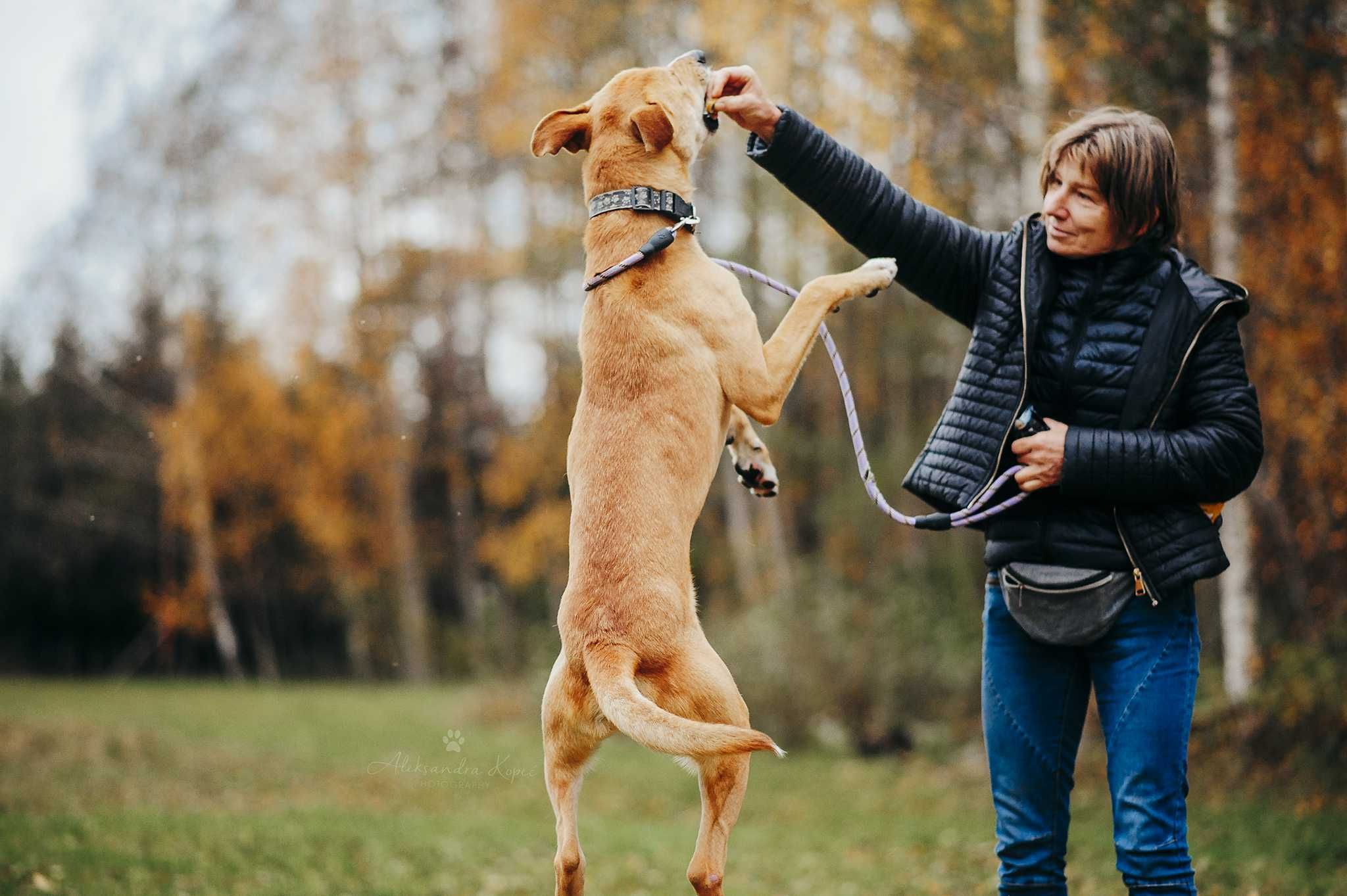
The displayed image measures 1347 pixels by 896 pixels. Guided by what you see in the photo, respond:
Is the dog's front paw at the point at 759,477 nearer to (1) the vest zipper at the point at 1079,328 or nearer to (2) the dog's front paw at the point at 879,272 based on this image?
(2) the dog's front paw at the point at 879,272

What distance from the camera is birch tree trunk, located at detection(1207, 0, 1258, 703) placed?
25.7ft


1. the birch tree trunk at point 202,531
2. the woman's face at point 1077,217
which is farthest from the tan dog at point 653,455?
the birch tree trunk at point 202,531

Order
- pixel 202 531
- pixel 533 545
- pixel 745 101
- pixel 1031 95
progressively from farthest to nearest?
pixel 202 531 → pixel 533 545 → pixel 1031 95 → pixel 745 101

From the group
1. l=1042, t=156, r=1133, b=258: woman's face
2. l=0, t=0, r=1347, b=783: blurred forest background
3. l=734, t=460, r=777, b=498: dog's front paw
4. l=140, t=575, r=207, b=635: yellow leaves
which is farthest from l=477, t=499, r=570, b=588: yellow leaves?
l=1042, t=156, r=1133, b=258: woman's face

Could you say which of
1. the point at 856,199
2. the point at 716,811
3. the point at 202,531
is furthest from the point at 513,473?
the point at 716,811

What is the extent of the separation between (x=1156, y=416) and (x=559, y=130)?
1.89 meters

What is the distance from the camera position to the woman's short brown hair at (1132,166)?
281cm

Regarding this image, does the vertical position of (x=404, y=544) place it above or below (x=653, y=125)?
below

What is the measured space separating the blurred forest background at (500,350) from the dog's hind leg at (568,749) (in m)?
6.58

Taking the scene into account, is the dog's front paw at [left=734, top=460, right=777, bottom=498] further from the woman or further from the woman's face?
the woman's face

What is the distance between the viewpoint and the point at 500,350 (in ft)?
74.3

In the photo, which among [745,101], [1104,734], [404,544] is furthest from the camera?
[404,544]

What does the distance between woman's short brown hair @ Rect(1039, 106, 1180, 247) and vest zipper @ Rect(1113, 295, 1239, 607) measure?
27cm

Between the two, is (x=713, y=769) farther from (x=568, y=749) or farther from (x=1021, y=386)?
(x=1021, y=386)
